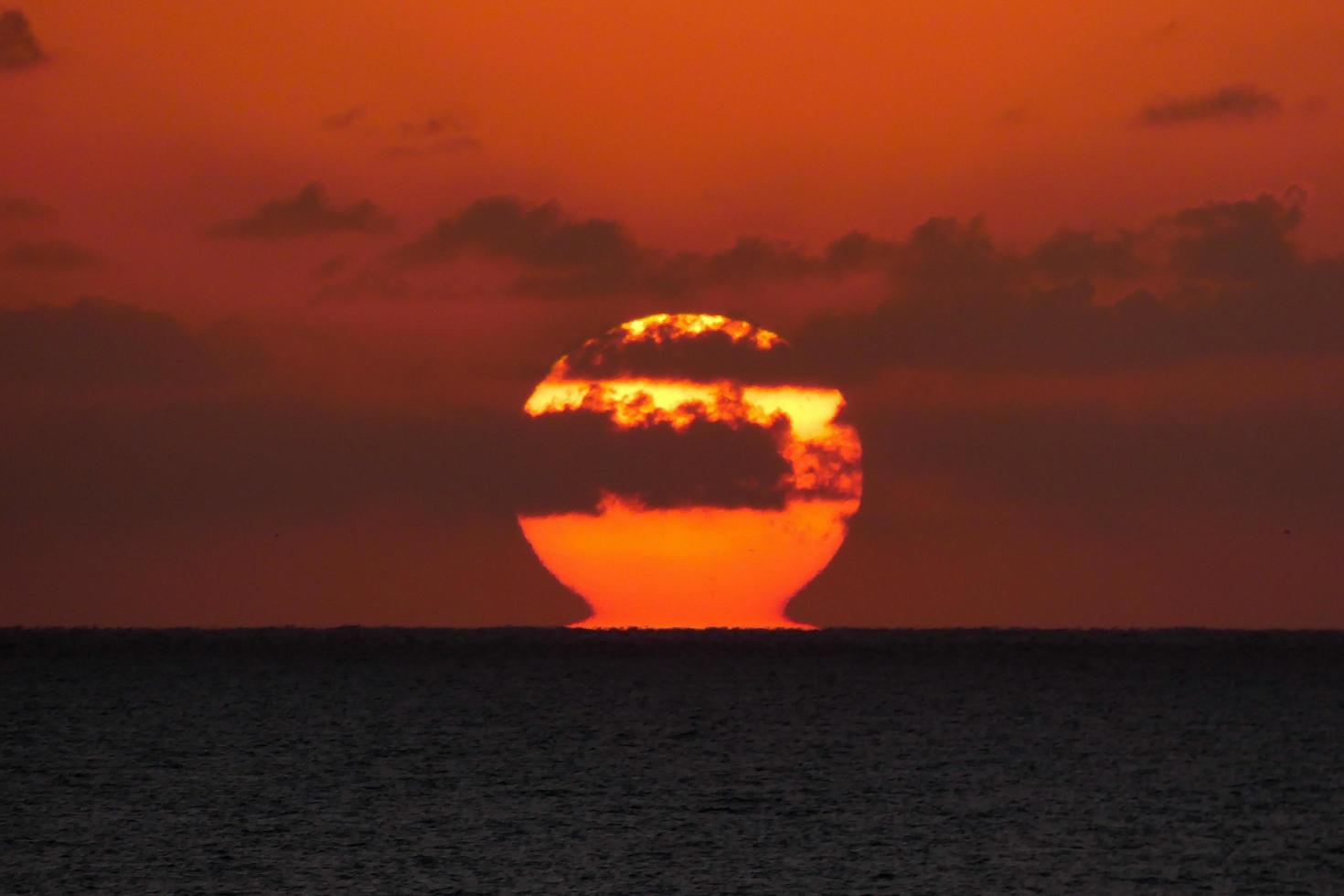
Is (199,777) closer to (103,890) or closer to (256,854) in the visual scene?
(256,854)

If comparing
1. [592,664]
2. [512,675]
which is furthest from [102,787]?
[592,664]

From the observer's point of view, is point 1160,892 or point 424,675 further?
point 424,675

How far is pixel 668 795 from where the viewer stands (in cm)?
6406

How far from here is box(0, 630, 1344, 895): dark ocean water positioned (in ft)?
152

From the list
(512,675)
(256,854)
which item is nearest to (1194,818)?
(256,854)

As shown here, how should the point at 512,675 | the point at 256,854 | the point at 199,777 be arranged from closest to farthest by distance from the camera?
the point at 256,854 < the point at 199,777 < the point at 512,675

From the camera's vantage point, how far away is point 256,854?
48625 mm

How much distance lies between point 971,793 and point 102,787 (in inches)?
1056

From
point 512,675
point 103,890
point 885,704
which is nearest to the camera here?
point 103,890

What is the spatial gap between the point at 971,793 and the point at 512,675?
10539cm

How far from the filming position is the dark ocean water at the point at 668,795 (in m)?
46.3

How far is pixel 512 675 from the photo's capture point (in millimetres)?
167375

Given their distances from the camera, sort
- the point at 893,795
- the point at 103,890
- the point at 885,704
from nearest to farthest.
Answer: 1. the point at 103,890
2. the point at 893,795
3. the point at 885,704

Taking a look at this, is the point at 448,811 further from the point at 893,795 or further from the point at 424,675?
the point at 424,675
